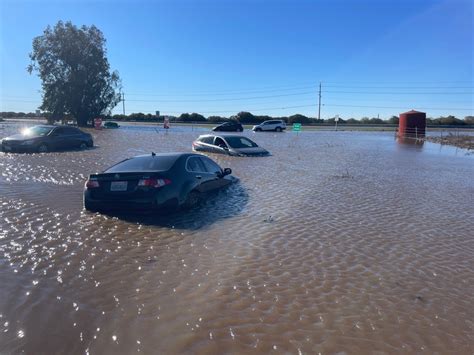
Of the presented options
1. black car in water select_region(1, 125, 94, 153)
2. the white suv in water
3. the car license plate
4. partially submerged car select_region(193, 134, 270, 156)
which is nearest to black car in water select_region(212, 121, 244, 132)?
the white suv in water

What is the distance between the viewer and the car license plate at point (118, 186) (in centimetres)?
764

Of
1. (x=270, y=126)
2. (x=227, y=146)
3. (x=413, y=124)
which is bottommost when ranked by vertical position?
(x=227, y=146)

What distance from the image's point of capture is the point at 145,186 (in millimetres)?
7566

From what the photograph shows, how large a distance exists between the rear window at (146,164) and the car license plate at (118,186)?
361 millimetres

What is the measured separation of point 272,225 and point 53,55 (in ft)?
167

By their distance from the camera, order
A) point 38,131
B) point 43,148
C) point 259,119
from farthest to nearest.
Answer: point 259,119
point 38,131
point 43,148

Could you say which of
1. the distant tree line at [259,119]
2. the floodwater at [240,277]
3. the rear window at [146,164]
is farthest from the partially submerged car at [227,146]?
the distant tree line at [259,119]

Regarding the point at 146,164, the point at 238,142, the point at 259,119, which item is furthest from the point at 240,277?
the point at 259,119

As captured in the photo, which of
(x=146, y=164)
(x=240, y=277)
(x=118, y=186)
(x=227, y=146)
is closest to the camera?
(x=240, y=277)

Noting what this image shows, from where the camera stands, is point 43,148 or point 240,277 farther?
point 43,148

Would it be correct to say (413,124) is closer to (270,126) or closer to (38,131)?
(270,126)

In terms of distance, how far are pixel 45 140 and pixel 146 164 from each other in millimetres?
14478

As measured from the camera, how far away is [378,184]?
12.9 m

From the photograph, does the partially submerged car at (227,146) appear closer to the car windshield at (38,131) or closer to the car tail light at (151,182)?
the car windshield at (38,131)
